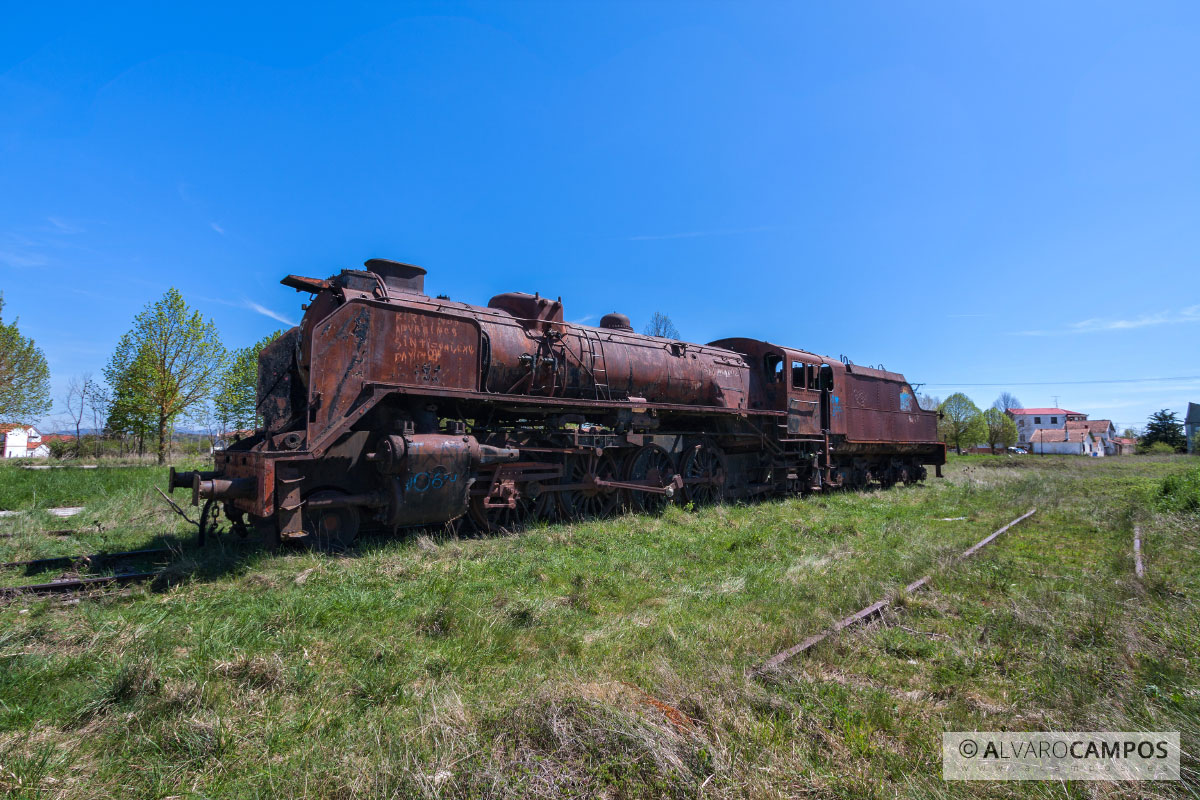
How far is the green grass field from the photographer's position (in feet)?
8.50

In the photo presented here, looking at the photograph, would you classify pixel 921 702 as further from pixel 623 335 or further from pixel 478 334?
pixel 623 335


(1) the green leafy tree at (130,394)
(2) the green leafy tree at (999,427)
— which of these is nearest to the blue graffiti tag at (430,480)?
(1) the green leafy tree at (130,394)

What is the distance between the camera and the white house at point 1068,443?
71.3 m

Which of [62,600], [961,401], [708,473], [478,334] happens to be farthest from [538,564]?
[961,401]

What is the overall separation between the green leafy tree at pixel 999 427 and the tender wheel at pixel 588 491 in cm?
6382

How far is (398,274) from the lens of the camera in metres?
8.42

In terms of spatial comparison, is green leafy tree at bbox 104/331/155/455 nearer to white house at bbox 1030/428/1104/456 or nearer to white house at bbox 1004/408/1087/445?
white house at bbox 1030/428/1104/456

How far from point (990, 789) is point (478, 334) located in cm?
725

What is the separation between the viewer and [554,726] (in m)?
2.82

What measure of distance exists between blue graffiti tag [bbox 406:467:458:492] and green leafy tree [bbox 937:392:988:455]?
6031 centimetres

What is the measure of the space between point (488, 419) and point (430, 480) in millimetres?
2360

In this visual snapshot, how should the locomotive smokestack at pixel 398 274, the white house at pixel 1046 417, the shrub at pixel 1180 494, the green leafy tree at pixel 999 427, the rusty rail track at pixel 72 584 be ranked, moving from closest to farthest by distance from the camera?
the rusty rail track at pixel 72 584 < the locomotive smokestack at pixel 398 274 < the shrub at pixel 1180 494 < the green leafy tree at pixel 999 427 < the white house at pixel 1046 417

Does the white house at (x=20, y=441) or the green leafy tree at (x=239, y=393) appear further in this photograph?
the white house at (x=20, y=441)

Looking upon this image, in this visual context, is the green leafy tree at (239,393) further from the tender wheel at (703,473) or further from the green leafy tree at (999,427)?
the green leafy tree at (999,427)
